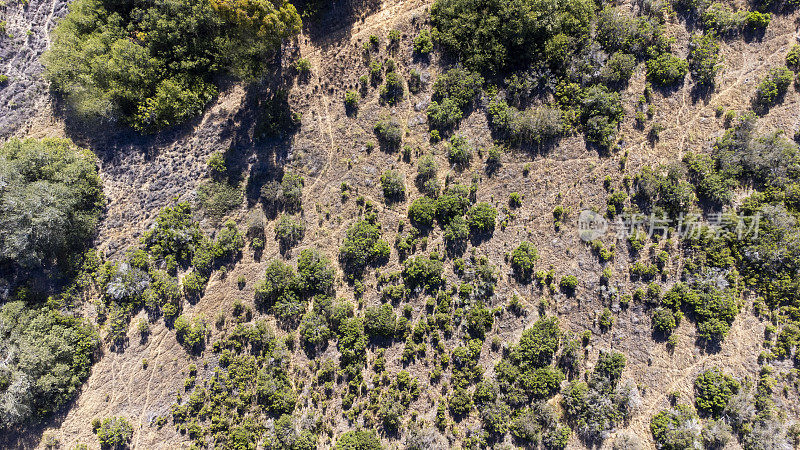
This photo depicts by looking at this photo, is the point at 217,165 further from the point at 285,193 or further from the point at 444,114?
the point at 444,114

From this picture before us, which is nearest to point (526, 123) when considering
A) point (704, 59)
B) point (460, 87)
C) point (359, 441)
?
point (460, 87)

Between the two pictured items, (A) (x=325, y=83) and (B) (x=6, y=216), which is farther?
(A) (x=325, y=83)

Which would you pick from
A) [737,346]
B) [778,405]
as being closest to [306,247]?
[737,346]

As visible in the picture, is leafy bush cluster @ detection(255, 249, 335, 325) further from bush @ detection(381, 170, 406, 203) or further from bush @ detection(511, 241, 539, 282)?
bush @ detection(511, 241, 539, 282)

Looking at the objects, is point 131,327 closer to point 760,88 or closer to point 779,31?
point 760,88

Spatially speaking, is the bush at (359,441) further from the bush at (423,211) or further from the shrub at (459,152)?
the shrub at (459,152)

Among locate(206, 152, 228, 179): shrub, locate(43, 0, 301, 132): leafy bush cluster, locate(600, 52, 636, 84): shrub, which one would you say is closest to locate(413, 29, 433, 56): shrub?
locate(43, 0, 301, 132): leafy bush cluster

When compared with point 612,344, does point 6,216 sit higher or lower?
higher
